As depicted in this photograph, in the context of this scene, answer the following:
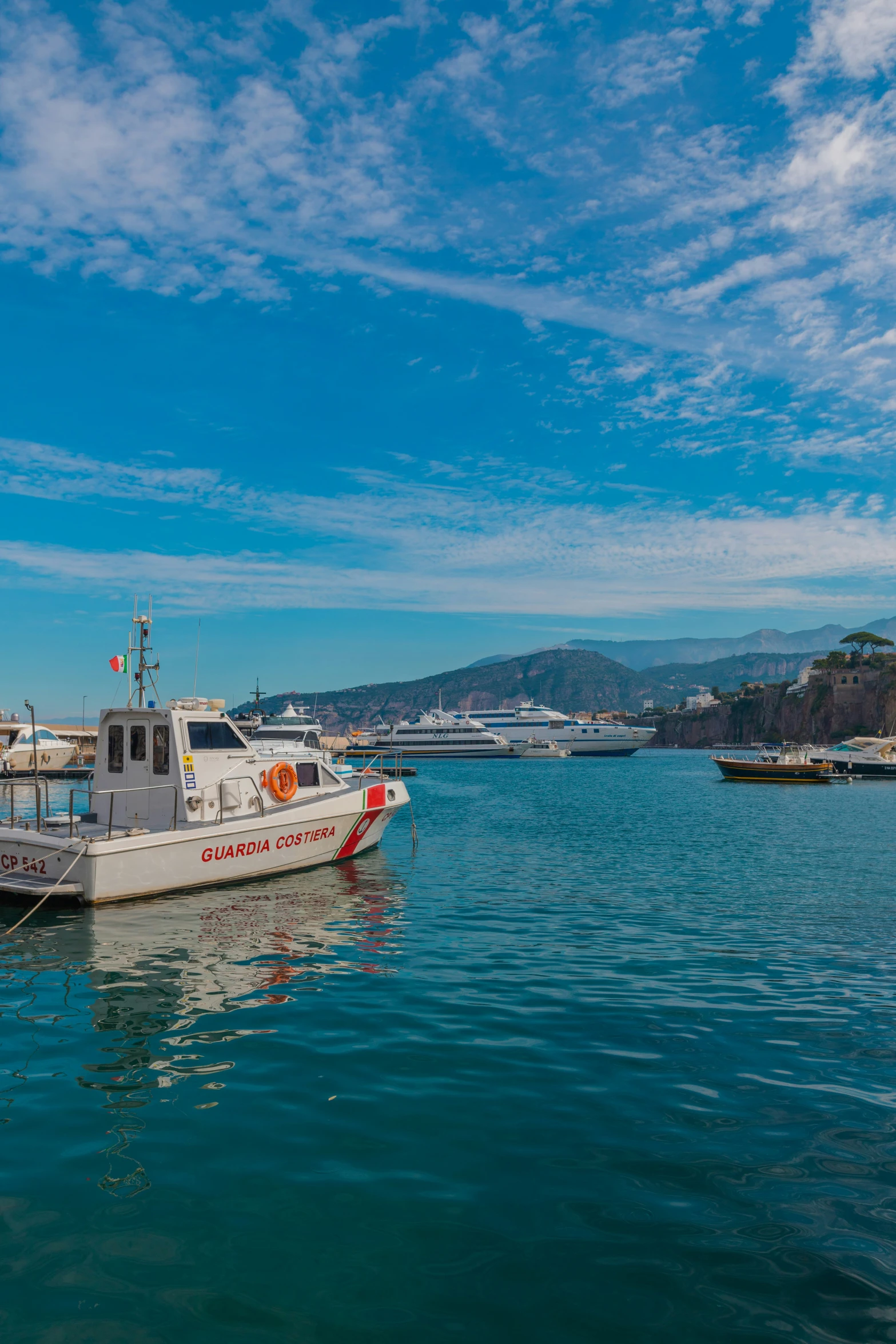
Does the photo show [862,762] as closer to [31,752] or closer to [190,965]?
[190,965]

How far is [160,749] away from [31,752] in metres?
72.9

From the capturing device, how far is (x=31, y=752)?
264 feet

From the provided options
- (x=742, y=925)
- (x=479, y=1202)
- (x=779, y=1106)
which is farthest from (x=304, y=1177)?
(x=742, y=925)

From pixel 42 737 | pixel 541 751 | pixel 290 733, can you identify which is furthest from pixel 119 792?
pixel 541 751

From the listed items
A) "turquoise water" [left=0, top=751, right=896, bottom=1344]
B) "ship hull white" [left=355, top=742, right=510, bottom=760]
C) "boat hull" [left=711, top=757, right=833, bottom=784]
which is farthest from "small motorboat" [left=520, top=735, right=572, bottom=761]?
"turquoise water" [left=0, top=751, right=896, bottom=1344]

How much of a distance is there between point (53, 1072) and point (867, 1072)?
7.77 metres

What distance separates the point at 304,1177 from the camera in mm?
5594

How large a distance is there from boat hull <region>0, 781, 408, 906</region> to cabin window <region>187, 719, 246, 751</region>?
5.93ft

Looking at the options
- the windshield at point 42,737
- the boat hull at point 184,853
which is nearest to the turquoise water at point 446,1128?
the boat hull at point 184,853

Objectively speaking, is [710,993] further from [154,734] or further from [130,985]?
[154,734]

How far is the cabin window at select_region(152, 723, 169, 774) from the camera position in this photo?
17.4m

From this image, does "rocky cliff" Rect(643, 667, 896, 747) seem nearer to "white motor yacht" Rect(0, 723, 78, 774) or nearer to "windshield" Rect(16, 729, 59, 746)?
"white motor yacht" Rect(0, 723, 78, 774)

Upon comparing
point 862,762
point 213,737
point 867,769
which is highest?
point 213,737

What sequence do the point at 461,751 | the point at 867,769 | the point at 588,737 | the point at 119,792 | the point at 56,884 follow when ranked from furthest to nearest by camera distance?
the point at 588,737 < the point at 461,751 < the point at 867,769 < the point at 119,792 < the point at 56,884
